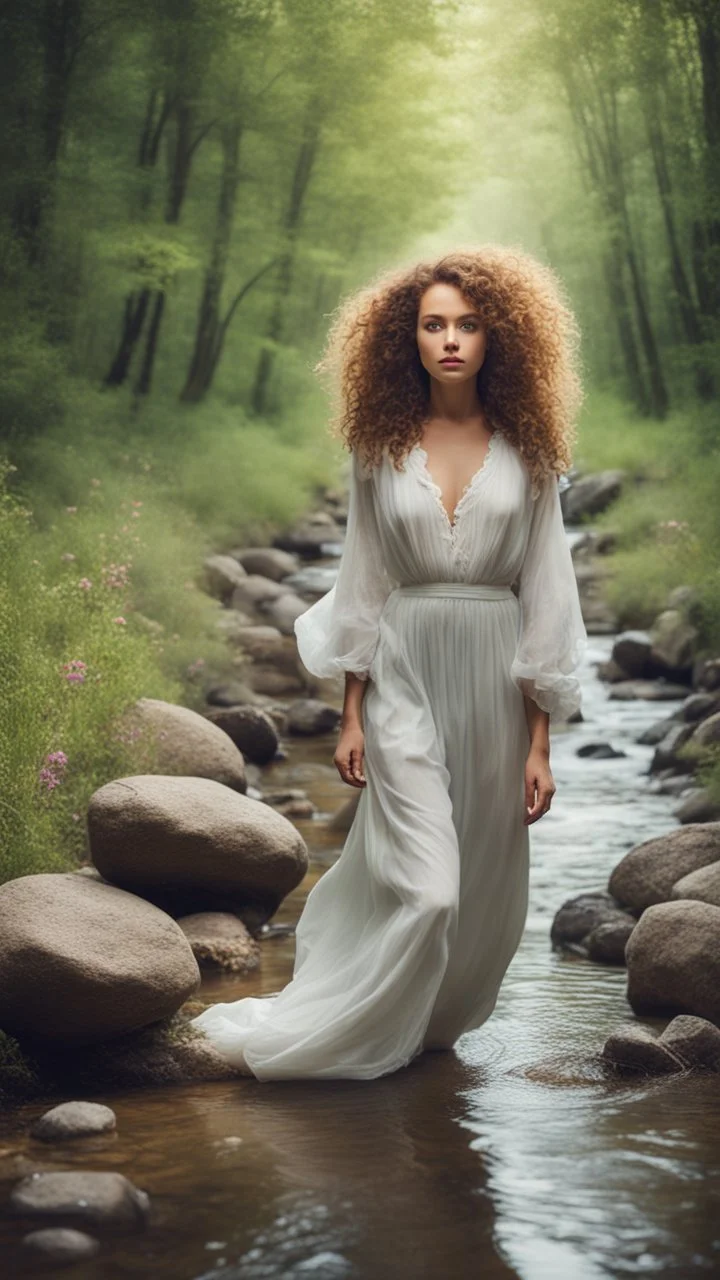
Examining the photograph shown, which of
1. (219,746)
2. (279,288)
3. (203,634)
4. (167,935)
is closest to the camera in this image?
(167,935)

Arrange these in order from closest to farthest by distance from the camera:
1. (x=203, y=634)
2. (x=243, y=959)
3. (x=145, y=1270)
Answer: (x=145, y=1270), (x=243, y=959), (x=203, y=634)

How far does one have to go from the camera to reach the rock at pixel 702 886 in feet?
18.7

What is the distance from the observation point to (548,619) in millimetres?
4297

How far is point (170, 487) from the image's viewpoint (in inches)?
664

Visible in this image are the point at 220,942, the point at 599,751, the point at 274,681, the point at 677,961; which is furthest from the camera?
the point at 274,681

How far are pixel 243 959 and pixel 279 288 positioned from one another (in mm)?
19779

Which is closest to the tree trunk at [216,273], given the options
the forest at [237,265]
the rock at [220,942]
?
the forest at [237,265]

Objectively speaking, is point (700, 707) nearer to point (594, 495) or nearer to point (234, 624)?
point (234, 624)

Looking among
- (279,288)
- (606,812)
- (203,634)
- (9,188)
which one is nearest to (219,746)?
(606,812)

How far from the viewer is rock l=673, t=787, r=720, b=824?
8.75 metres

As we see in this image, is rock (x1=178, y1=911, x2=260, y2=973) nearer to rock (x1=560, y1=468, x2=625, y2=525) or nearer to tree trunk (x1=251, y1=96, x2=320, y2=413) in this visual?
rock (x1=560, y1=468, x2=625, y2=525)

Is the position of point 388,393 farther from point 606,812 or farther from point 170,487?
point 170,487

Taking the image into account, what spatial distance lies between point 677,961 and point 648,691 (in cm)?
846

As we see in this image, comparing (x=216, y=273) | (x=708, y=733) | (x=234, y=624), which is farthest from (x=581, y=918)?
(x=216, y=273)
